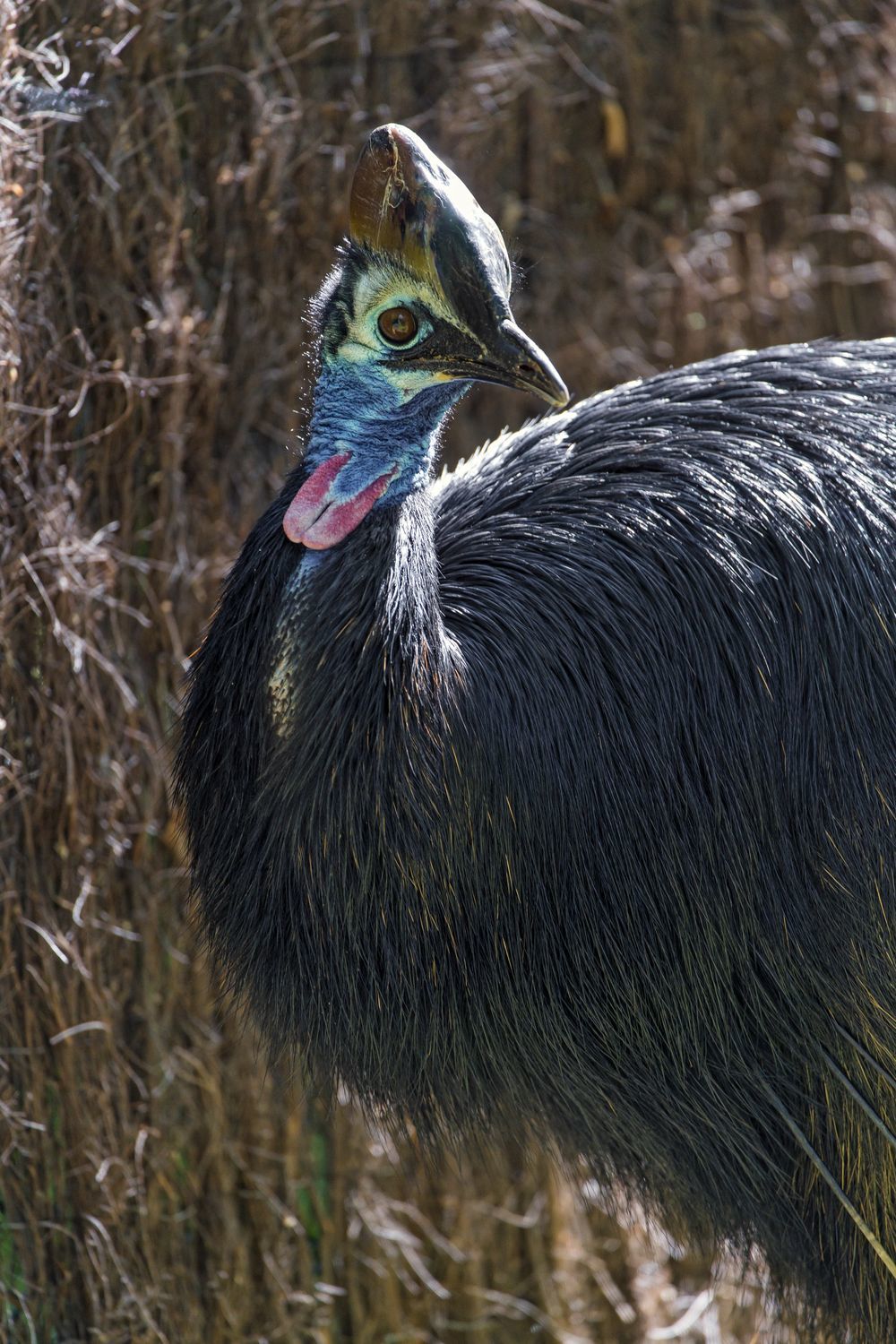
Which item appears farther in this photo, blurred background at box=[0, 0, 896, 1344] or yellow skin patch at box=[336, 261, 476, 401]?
blurred background at box=[0, 0, 896, 1344]

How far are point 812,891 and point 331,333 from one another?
77 centimetres

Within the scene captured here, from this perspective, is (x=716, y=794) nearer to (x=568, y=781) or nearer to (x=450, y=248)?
(x=568, y=781)

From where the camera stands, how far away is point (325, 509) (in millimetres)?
1483

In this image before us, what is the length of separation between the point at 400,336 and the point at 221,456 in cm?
83

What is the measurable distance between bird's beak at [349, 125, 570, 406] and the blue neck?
0.26 feet

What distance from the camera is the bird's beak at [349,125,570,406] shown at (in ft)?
4.51

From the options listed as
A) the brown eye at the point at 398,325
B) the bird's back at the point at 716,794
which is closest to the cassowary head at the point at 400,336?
the brown eye at the point at 398,325

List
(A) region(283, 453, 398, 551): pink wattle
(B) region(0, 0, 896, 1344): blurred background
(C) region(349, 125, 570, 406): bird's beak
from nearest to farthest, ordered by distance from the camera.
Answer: (C) region(349, 125, 570, 406): bird's beak
(A) region(283, 453, 398, 551): pink wattle
(B) region(0, 0, 896, 1344): blurred background

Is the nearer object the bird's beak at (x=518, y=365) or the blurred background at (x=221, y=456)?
the bird's beak at (x=518, y=365)

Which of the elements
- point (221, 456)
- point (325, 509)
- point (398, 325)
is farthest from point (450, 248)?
point (221, 456)

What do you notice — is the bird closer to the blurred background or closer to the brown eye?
the brown eye

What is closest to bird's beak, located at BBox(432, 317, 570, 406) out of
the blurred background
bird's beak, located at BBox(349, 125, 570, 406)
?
bird's beak, located at BBox(349, 125, 570, 406)

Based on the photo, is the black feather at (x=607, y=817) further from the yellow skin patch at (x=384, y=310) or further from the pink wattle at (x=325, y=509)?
the yellow skin patch at (x=384, y=310)

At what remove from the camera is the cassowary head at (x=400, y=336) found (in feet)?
4.54
